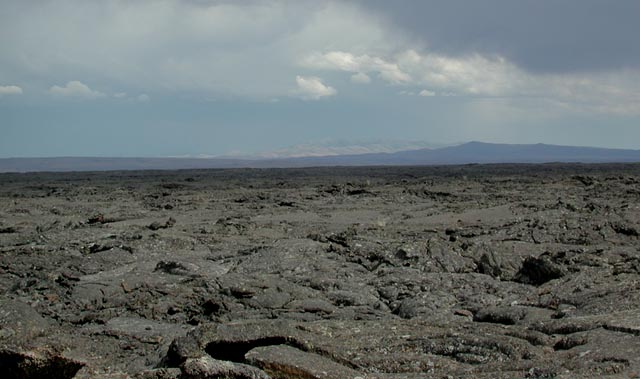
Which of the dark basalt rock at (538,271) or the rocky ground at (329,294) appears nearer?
the rocky ground at (329,294)

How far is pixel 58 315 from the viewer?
30.5 feet

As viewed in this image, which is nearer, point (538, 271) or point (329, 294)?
point (329, 294)

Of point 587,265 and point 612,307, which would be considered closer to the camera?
point 612,307

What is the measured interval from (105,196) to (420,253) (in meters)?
19.1

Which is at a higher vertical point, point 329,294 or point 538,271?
point 538,271

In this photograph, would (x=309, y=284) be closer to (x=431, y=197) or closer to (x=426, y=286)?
(x=426, y=286)

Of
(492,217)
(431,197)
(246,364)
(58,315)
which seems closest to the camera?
(246,364)

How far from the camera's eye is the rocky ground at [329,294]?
633cm

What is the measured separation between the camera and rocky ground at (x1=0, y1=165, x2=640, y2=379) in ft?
20.8

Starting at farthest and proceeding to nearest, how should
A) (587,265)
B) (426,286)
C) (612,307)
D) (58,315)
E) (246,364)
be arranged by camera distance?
(587,265) → (426,286) → (58,315) → (612,307) → (246,364)

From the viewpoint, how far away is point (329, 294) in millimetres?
10133

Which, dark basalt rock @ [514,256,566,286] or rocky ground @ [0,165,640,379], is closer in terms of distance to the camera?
rocky ground @ [0,165,640,379]

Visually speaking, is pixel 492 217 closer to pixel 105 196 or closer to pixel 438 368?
pixel 438 368

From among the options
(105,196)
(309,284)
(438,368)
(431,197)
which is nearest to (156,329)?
(309,284)
